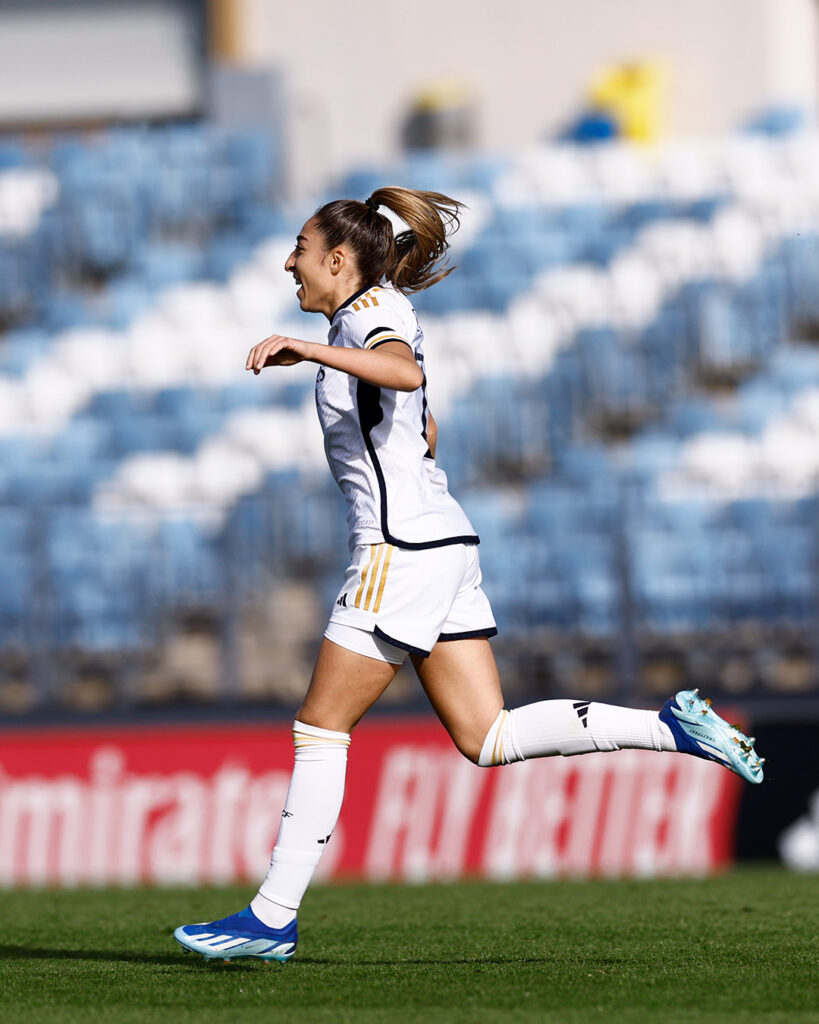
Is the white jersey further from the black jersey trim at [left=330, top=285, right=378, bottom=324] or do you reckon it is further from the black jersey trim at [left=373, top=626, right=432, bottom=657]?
the black jersey trim at [left=373, top=626, right=432, bottom=657]

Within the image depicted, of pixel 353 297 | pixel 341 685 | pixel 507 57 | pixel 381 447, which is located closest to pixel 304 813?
pixel 341 685

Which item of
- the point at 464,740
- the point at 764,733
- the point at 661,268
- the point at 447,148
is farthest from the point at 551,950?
the point at 447,148

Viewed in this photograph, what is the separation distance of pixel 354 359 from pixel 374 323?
7.4 inches

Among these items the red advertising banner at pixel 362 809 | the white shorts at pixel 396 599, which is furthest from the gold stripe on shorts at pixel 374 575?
the red advertising banner at pixel 362 809

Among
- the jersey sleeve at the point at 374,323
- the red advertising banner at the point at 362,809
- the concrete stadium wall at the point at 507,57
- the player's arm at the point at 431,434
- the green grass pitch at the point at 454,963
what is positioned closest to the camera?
the green grass pitch at the point at 454,963

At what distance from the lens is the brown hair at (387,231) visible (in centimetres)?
400

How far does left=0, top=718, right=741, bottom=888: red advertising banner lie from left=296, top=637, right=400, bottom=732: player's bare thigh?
4199mm

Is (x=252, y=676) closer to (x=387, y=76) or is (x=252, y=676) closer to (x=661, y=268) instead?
(x=661, y=268)

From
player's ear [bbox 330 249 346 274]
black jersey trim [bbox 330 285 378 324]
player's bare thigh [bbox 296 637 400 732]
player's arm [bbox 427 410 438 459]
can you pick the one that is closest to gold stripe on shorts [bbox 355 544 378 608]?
player's bare thigh [bbox 296 637 400 732]

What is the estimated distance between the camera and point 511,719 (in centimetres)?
402

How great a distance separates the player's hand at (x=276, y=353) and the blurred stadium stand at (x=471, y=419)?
4956 millimetres

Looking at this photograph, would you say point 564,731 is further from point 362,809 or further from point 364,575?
point 362,809

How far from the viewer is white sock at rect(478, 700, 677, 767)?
155 inches

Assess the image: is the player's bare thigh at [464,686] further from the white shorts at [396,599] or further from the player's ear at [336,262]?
the player's ear at [336,262]
